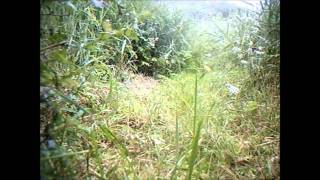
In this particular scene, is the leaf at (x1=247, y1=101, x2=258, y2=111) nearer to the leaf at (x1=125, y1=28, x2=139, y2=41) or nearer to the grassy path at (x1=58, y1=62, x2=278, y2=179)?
the grassy path at (x1=58, y1=62, x2=278, y2=179)

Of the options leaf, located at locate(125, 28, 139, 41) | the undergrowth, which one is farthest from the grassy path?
leaf, located at locate(125, 28, 139, 41)

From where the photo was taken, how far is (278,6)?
3.76 feet

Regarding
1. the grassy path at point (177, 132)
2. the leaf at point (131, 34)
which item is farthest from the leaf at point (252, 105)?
the leaf at point (131, 34)

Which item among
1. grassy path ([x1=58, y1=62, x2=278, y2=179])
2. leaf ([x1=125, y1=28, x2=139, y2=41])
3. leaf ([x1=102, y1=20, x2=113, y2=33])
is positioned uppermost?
leaf ([x1=102, y1=20, x2=113, y2=33])

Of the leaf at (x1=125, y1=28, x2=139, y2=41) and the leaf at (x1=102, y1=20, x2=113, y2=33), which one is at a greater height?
the leaf at (x1=102, y1=20, x2=113, y2=33)

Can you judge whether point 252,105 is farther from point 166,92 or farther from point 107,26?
point 107,26

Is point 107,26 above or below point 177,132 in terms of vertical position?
above

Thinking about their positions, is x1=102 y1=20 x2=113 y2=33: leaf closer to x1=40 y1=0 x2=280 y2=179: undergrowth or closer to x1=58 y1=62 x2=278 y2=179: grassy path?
x1=40 y1=0 x2=280 y2=179: undergrowth

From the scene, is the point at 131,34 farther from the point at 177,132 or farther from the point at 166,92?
the point at 177,132

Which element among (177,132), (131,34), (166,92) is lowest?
(177,132)

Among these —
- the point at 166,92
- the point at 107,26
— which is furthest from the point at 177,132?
the point at 107,26
